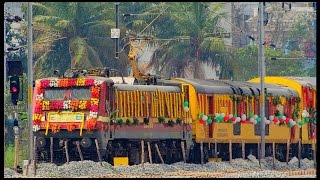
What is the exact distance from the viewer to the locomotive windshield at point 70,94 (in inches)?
1994

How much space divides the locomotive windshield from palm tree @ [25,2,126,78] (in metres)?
27.0

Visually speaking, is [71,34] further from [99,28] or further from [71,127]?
[71,127]

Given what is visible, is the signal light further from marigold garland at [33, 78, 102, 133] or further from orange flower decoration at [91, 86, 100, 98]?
orange flower decoration at [91, 86, 100, 98]

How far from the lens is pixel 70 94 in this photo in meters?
50.8

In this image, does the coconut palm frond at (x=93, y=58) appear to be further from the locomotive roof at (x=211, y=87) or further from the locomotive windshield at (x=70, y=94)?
the locomotive windshield at (x=70, y=94)

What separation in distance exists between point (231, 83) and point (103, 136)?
1087 cm

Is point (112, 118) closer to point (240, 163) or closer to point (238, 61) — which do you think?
point (240, 163)

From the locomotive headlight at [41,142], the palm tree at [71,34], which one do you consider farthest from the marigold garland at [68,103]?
the palm tree at [71,34]

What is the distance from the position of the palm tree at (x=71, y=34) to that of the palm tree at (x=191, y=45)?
4504 mm

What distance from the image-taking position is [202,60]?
8556 centimetres

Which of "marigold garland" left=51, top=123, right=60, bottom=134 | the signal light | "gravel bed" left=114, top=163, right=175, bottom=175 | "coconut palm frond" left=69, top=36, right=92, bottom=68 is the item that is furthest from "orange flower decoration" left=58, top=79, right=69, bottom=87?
"coconut palm frond" left=69, top=36, right=92, bottom=68

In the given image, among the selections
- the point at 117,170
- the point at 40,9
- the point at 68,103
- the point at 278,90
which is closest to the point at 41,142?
the point at 68,103

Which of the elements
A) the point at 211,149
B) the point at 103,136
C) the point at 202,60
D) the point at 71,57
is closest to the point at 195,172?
the point at 103,136

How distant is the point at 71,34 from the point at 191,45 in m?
8.24
